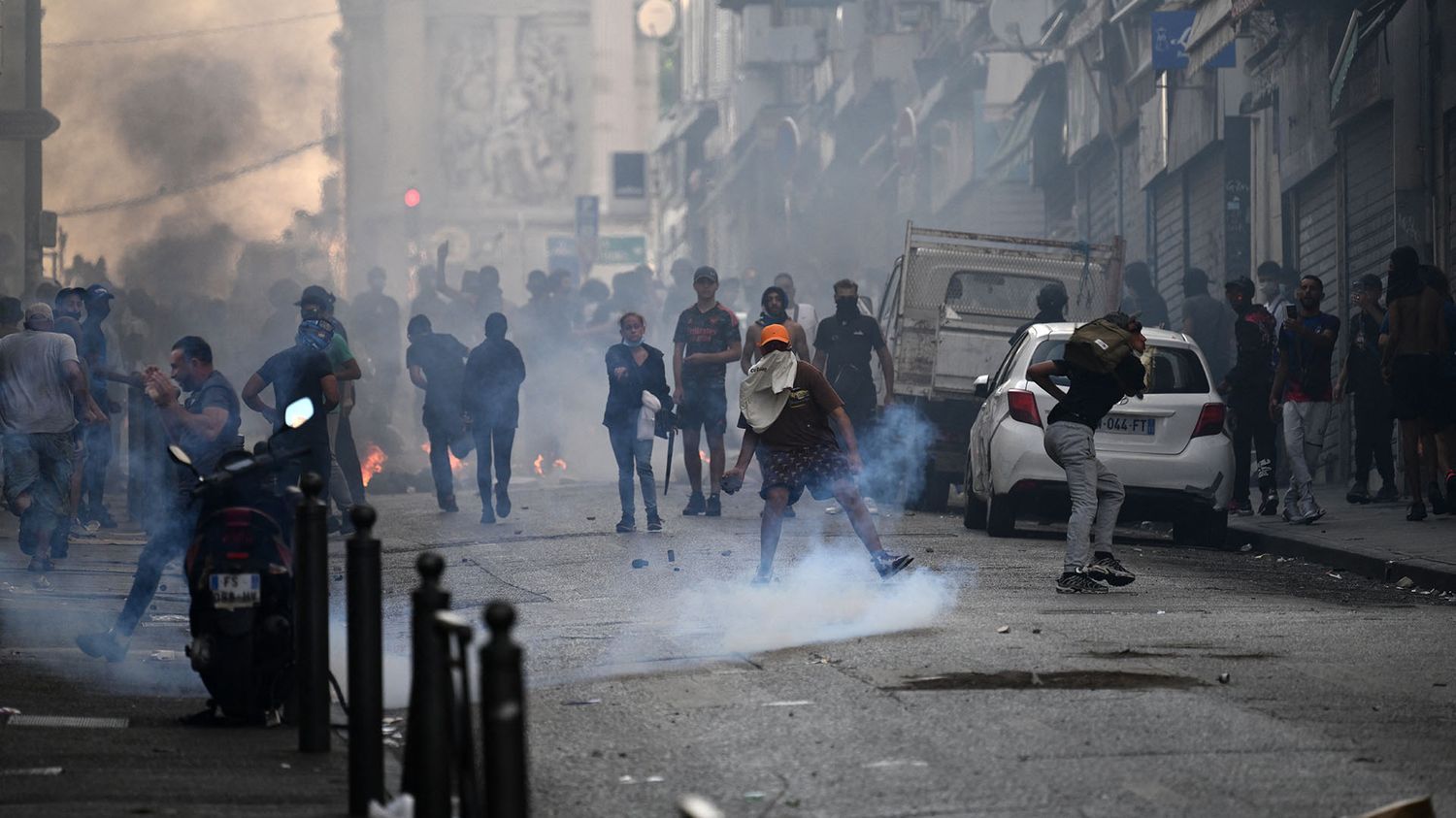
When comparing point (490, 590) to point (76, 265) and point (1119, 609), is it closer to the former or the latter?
→ point (1119, 609)

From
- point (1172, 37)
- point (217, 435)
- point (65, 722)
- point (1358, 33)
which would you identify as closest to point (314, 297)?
point (217, 435)

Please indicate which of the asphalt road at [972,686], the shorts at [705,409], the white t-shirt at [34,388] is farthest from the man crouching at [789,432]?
the shorts at [705,409]

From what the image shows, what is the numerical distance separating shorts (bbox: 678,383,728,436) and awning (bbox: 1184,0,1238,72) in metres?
8.71

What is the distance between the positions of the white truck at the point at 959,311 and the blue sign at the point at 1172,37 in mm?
6709

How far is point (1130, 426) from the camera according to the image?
14.6 meters

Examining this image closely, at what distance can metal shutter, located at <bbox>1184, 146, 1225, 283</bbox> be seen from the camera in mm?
25406

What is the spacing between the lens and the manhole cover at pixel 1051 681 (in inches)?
298

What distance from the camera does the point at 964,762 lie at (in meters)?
6.10

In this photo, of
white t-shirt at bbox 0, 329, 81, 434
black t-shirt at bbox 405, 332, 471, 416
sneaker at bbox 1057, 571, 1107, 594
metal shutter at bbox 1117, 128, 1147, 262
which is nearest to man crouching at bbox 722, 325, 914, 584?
sneaker at bbox 1057, 571, 1107, 594

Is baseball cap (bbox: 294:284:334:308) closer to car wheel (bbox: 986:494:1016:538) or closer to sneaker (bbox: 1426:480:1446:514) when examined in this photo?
car wheel (bbox: 986:494:1016:538)

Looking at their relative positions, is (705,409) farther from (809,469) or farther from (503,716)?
(503,716)

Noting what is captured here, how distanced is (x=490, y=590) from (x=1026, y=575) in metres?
2.88

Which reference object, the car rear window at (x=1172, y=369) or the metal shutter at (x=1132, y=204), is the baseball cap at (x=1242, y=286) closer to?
the car rear window at (x=1172, y=369)

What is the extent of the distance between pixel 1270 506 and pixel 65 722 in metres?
11.1
